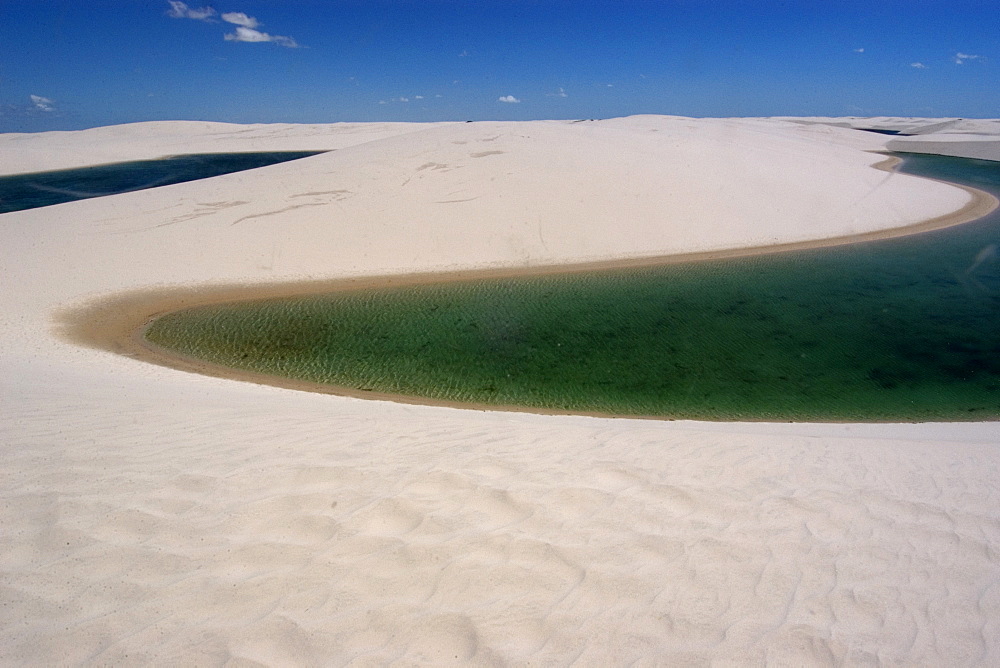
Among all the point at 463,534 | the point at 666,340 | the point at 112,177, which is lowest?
the point at 666,340

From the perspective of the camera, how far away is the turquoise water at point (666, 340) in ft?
22.4

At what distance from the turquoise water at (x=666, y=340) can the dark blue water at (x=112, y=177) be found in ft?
62.0

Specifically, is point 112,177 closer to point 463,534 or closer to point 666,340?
point 666,340

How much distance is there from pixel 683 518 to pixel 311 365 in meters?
5.95

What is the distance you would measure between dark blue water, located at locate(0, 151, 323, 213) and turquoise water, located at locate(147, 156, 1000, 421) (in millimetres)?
18896

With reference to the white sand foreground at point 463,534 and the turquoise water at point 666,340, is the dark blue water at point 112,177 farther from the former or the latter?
the white sand foreground at point 463,534

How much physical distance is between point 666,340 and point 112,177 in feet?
107

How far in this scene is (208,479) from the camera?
3.38 m

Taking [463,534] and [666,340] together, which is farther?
[666,340]

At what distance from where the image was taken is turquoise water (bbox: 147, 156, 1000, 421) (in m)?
6.83

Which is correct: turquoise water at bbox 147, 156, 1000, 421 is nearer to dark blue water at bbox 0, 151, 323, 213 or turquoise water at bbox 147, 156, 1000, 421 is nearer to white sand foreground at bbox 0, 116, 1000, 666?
white sand foreground at bbox 0, 116, 1000, 666

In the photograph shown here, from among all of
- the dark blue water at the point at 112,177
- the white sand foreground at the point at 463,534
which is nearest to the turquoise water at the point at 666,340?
the white sand foreground at the point at 463,534

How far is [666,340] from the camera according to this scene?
870 centimetres

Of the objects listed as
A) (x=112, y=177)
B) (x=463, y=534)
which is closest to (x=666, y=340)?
(x=463, y=534)
